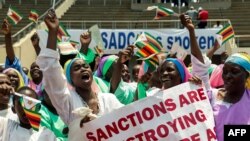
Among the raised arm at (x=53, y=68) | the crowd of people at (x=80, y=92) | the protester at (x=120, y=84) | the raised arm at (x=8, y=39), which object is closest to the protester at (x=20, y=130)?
the crowd of people at (x=80, y=92)

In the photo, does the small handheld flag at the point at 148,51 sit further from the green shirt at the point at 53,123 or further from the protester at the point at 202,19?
the protester at the point at 202,19

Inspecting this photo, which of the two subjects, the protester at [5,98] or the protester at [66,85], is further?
the protester at [5,98]

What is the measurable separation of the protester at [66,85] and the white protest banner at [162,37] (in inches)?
499

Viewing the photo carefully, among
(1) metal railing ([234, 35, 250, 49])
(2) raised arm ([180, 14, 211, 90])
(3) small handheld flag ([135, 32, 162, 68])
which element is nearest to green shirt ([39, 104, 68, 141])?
(2) raised arm ([180, 14, 211, 90])

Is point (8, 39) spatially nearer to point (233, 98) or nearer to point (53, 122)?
point (53, 122)

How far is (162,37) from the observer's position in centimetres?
1709

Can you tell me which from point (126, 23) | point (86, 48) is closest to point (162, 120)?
point (86, 48)

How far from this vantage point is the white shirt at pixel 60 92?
12.4ft

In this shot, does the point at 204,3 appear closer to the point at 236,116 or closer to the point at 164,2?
the point at 164,2

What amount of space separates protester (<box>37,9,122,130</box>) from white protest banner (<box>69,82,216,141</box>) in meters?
0.15

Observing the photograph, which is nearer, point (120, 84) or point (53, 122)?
point (53, 122)

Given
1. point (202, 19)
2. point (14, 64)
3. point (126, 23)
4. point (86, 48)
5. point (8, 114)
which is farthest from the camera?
point (126, 23)

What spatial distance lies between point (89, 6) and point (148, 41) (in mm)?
20623

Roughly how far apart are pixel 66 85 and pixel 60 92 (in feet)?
0.26
